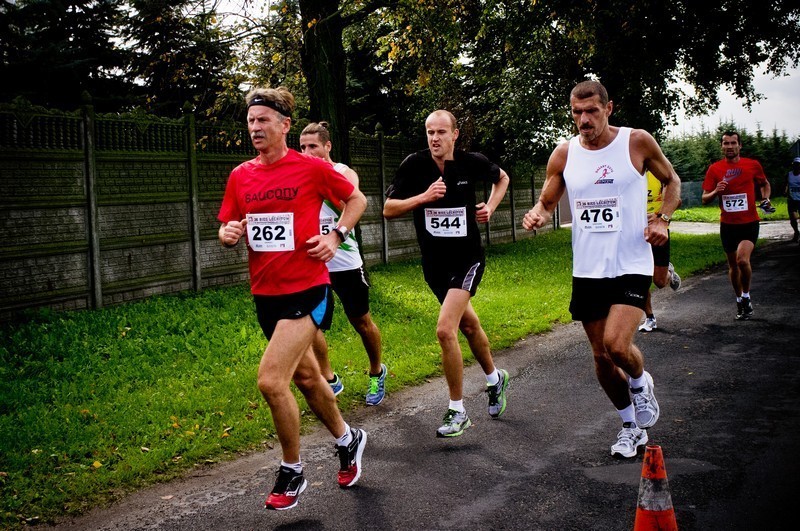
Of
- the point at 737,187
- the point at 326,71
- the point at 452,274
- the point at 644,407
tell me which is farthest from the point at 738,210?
the point at 326,71

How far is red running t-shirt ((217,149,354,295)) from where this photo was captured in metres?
4.67

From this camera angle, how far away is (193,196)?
11852 mm

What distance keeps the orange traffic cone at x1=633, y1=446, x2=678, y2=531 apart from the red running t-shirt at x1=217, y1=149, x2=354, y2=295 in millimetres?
2238

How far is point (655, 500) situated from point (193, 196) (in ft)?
31.9

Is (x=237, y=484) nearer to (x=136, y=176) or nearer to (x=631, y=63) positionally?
(x=136, y=176)

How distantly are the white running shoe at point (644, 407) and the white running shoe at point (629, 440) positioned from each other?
6cm

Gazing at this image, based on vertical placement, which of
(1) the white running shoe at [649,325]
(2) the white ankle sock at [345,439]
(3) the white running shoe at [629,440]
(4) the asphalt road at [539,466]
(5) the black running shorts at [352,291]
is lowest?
(4) the asphalt road at [539,466]

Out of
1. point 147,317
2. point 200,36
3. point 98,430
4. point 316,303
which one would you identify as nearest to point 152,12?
point 200,36

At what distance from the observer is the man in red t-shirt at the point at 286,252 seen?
178 inches

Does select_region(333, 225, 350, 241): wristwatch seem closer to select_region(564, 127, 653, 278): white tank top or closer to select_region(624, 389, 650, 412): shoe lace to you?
select_region(564, 127, 653, 278): white tank top

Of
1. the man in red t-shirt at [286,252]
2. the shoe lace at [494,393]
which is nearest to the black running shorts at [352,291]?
the shoe lace at [494,393]

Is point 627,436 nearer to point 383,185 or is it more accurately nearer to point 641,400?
point 641,400

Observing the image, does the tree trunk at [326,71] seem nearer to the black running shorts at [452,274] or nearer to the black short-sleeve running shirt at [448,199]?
the black short-sleeve running shirt at [448,199]

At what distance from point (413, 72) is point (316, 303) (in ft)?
56.8
